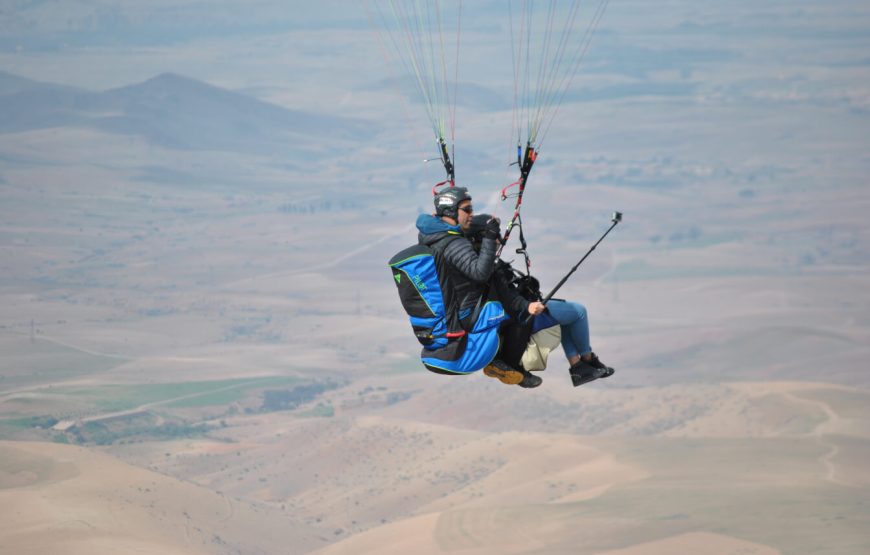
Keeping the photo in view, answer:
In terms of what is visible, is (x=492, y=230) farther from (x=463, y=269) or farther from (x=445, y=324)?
(x=445, y=324)

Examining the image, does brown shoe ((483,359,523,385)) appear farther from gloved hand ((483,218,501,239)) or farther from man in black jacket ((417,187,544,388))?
gloved hand ((483,218,501,239))

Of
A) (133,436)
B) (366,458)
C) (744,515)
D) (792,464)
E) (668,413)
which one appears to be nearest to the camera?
(744,515)

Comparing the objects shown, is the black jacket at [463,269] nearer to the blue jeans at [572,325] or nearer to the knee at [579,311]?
the blue jeans at [572,325]

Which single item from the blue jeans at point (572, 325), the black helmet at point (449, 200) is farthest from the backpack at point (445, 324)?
the blue jeans at point (572, 325)

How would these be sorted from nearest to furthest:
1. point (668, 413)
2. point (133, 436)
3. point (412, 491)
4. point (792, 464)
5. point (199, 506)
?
point (199, 506) → point (792, 464) → point (412, 491) → point (668, 413) → point (133, 436)

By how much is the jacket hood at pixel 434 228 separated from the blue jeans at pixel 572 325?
1459 millimetres

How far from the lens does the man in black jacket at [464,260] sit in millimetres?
15414

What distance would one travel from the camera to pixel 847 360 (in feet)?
620

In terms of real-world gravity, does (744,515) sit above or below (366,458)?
above

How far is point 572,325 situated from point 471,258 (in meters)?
1.83

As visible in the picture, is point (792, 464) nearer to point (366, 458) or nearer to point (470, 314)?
point (366, 458)

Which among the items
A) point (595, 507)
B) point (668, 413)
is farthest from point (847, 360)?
point (595, 507)

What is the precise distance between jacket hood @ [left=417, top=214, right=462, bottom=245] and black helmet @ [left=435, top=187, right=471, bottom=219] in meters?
0.10

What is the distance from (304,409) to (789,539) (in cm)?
10499
